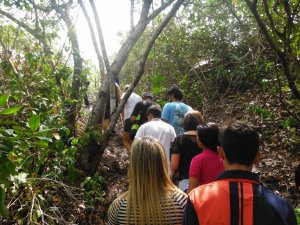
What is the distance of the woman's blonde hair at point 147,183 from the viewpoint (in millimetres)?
2160

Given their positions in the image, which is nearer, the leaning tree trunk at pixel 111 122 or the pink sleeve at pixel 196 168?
the pink sleeve at pixel 196 168

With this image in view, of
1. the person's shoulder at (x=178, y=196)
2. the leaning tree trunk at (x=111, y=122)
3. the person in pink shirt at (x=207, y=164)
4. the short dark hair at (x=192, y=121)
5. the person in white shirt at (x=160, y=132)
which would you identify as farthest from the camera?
the leaning tree trunk at (x=111, y=122)

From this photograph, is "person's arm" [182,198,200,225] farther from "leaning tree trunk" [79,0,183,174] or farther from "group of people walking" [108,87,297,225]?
"leaning tree trunk" [79,0,183,174]

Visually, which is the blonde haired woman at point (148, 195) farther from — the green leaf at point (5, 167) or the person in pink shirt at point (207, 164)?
the person in pink shirt at point (207, 164)

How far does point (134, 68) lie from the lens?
14266 millimetres

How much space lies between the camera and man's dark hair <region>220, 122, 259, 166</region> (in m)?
1.84

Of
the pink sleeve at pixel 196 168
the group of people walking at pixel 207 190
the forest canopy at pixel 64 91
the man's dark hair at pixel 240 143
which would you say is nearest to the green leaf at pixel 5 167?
the forest canopy at pixel 64 91

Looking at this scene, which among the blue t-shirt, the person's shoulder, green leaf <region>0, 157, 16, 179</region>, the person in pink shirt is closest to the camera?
green leaf <region>0, 157, 16, 179</region>

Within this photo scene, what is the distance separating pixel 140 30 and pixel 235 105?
4.13 m

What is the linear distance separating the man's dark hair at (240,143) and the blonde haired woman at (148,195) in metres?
0.54

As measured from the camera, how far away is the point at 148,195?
7.22ft

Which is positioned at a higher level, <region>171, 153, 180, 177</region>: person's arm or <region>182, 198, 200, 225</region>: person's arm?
<region>182, 198, 200, 225</region>: person's arm

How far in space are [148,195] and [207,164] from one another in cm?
114

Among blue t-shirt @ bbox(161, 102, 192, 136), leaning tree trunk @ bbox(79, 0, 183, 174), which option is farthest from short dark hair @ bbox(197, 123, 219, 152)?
leaning tree trunk @ bbox(79, 0, 183, 174)
